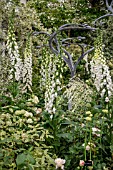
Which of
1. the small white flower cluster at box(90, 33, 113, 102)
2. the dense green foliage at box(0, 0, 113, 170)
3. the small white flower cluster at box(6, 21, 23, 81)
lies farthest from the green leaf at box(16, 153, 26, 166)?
the small white flower cluster at box(6, 21, 23, 81)

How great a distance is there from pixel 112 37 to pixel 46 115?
18.8ft

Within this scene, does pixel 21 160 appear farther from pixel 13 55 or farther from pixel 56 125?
pixel 13 55

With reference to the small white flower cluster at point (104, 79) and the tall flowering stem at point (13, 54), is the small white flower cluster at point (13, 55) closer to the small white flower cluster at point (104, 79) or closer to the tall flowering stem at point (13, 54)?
the tall flowering stem at point (13, 54)

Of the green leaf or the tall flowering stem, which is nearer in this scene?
the green leaf

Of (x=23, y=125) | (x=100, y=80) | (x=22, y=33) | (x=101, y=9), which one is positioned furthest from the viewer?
(x=101, y=9)

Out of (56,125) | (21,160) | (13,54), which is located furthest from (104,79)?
(21,160)

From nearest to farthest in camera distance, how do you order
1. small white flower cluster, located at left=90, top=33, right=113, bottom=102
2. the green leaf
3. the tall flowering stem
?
1. the green leaf
2. small white flower cluster, located at left=90, top=33, right=113, bottom=102
3. the tall flowering stem

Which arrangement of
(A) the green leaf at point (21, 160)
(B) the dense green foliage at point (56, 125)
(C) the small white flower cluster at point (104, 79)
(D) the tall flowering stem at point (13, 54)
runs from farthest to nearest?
(D) the tall flowering stem at point (13, 54), (C) the small white flower cluster at point (104, 79), (B) the dense green foliage at point (56, 125), (A) the green leaf at point (21, 160)

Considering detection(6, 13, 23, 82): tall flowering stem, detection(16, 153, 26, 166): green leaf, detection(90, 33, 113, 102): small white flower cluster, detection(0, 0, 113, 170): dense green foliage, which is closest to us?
detection(16, 153, 26, 166): green leaf

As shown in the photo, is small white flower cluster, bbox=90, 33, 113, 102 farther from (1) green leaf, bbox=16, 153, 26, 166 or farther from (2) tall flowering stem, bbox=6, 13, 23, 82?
(1) green leaf, bbox=16, 153, 26, 166

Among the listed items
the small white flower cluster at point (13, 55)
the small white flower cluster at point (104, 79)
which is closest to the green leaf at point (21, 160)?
the small white flower cluster at point (104, 79)

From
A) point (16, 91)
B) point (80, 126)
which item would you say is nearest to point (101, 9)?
point (16, 91)

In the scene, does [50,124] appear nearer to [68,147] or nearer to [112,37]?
[68,147]

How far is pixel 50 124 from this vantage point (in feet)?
9.03
